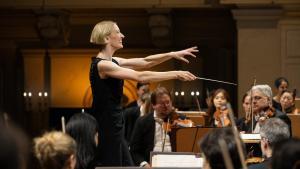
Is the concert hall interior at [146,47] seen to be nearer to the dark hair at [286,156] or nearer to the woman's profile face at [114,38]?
the woman's profile face at [114,38]

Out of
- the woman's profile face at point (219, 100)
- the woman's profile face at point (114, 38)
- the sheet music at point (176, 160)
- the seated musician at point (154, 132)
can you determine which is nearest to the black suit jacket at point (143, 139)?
the seated musician at point (154, 132)

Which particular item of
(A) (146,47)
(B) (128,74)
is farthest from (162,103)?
(A) (146,47)

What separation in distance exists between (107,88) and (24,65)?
8976 millimetres

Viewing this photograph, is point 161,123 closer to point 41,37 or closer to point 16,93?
point 41,37

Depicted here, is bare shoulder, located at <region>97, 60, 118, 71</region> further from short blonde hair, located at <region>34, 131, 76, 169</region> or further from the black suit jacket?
the black suit jacket

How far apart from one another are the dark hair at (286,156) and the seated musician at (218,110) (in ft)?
15.9

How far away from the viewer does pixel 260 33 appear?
1138 cm

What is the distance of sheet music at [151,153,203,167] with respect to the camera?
4707 mm

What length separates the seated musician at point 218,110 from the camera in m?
7.82

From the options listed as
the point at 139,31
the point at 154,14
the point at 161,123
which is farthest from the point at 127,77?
the point at 139,31

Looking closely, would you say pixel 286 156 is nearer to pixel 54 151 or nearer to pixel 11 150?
pixel 54 151

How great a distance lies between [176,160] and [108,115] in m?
0.52

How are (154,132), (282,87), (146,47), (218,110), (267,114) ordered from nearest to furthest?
(267,114)
(154,132)
(218,110)
(282,87)
(146,47)

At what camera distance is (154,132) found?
6996mm
